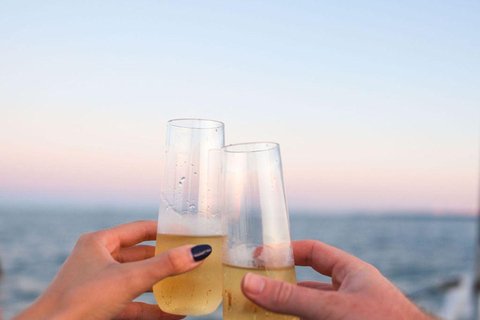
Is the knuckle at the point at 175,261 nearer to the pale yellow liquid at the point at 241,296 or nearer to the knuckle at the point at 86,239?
the pale yellow liquid at the point at 241,296

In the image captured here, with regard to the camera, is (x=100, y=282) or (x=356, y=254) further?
(x=356, y=254)

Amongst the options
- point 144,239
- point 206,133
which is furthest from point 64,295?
point 206,133

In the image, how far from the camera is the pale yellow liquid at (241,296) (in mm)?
2311

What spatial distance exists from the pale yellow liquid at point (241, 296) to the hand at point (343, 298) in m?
0.13

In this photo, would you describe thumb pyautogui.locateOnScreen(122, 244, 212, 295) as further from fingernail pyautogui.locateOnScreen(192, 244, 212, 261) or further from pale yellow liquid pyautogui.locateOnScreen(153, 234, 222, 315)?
pale yellow liquid pyautogui.locateOnScreen(153, 234, 222, 315)

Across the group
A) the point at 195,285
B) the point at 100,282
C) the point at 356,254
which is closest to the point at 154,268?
the point at 100,282

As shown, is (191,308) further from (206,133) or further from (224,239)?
(206,133)

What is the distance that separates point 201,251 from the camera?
2.49 m


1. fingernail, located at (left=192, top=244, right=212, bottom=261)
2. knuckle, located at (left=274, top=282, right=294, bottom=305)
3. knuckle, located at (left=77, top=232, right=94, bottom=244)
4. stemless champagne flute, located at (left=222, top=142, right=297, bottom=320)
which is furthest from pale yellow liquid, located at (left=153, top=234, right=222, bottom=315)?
knuckle, located at (left=274, top=282, right=294, bottom=305)

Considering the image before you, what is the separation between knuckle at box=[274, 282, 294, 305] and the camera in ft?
7.11

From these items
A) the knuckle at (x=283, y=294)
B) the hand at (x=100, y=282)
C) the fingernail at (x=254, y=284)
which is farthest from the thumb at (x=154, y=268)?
the knuckle at (x=283, y=294)

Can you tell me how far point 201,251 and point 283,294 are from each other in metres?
0.53

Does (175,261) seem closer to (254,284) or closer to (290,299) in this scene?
(254,284)

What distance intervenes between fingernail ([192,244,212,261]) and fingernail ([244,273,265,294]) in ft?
1.14
